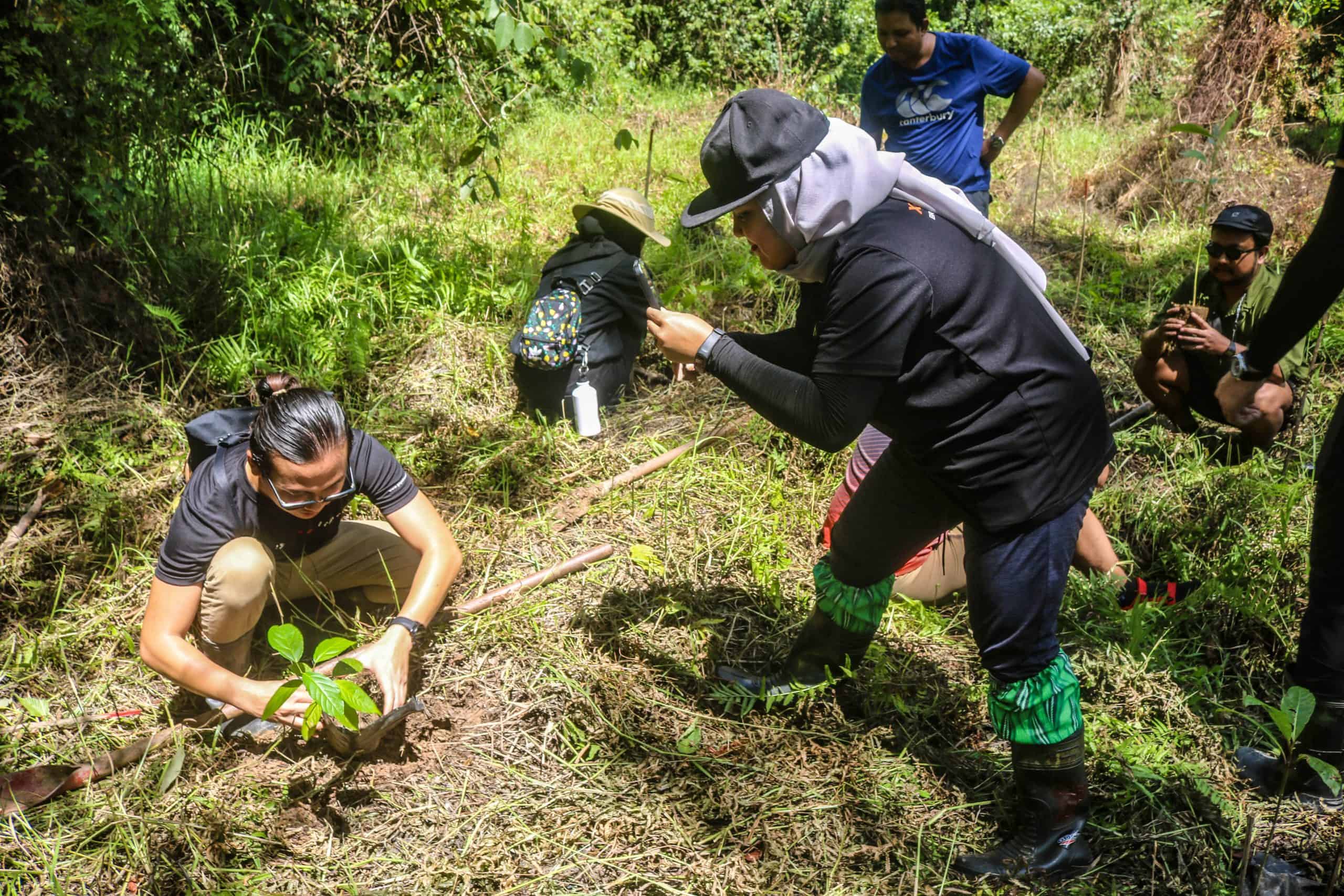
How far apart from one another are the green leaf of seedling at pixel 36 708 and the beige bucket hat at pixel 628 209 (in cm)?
291

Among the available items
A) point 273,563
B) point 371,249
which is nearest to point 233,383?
point 371,249

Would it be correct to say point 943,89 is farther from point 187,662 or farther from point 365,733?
point 187,662

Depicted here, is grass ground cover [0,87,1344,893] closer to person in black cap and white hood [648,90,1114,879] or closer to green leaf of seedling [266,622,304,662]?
person in black cap and white hood [648,90,1114,879]

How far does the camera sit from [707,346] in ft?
6.96

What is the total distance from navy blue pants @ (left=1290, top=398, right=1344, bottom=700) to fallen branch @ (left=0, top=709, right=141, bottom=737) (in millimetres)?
3208

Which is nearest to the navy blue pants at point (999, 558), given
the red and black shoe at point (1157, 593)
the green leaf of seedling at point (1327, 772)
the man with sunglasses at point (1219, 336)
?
the green leaf of seedling at point (1327, 772)

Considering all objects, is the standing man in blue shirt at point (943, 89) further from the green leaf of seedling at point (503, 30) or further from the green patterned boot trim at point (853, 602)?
the green patterned boot trim at point (853, 602)

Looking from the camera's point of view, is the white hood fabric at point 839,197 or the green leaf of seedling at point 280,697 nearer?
the white hood fabric at point 839,197

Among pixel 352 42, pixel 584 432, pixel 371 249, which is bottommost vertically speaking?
pixel 584 432

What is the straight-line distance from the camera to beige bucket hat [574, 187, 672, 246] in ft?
14.2

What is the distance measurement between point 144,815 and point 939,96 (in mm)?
3934

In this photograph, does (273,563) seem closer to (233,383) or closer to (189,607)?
(189,607)

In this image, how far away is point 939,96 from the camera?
405 centimetres

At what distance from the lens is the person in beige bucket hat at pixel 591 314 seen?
13.5 feet
